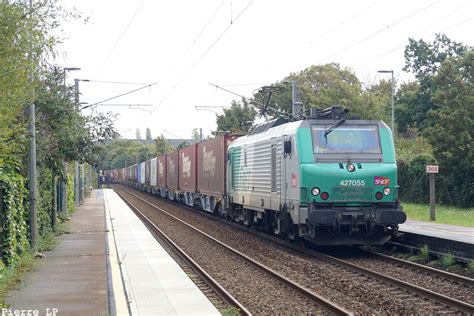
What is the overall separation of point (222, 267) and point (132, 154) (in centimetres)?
11403

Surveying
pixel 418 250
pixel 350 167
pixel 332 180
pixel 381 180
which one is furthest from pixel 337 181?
pixel 418 250

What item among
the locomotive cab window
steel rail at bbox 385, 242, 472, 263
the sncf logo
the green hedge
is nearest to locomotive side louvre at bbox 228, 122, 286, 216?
the locomotive cab window

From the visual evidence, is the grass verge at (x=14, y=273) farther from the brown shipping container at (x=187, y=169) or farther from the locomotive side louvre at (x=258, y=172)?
the brown shipping container at (x=187, y=169)

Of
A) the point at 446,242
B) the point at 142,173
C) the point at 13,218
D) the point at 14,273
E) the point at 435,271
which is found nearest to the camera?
the point at 14,273

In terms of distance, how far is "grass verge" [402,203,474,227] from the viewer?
79.8 ft

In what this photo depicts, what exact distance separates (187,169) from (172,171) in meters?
6.97

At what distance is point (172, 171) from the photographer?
146ft

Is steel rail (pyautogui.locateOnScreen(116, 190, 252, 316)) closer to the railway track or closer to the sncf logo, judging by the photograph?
the railway track

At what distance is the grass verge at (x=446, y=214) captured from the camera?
79.8 ft

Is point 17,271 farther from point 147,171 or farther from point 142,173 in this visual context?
point 142,173

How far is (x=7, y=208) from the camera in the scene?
11.7 m

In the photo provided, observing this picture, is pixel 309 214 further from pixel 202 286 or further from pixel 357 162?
pixel 202 286

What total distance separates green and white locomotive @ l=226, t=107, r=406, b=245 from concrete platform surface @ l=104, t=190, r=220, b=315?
10.3 ft

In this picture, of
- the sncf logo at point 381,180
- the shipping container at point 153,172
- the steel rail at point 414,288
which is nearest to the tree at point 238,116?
the shipping container at point 153,172
